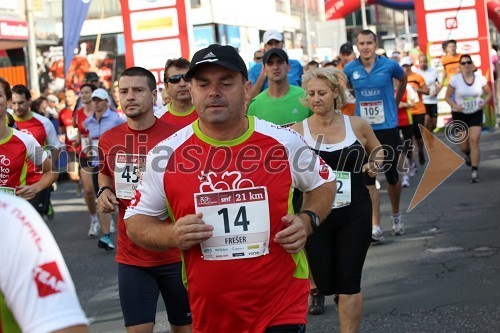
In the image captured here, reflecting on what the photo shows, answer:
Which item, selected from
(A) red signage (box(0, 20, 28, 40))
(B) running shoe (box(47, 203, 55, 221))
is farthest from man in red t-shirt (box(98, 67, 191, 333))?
(A) red signage (box(0, 20, 28, 40))

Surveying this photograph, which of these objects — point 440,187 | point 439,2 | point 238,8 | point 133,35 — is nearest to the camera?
point 440,187

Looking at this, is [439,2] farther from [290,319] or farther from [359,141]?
[290,319]

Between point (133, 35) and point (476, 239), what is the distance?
37.3ft

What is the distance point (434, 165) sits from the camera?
59.8 feet

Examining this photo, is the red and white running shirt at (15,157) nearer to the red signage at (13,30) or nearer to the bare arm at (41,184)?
the bare arm at (41,184)

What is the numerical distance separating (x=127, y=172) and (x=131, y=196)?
179mm

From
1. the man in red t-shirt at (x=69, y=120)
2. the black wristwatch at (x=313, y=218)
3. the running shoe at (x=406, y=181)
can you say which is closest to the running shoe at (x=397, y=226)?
the running shoe at (x=406, y=181)

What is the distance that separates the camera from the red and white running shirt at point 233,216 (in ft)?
13.2

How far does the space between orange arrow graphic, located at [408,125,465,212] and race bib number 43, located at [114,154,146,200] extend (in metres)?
7.04

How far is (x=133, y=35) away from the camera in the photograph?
19.9 meters

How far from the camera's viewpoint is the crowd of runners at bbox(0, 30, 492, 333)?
3.97 metres

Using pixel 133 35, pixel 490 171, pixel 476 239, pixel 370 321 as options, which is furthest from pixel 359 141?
pixel 133 35

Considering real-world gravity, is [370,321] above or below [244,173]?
below

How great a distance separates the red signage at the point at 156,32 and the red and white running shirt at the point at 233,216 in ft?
50.0
